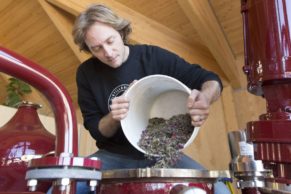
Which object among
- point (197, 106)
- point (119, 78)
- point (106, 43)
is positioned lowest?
point (197, 106)

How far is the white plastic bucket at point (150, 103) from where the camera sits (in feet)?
3.34

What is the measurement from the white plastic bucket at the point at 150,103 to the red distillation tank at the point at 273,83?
1.61 ft

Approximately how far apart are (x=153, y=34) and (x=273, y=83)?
2.55m

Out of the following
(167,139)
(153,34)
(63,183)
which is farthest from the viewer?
(153,34)

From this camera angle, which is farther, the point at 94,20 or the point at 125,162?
the point at 94,20

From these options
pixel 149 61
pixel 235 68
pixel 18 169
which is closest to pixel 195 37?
pixel 235 68

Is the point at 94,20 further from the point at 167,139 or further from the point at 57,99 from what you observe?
the point at 57,99

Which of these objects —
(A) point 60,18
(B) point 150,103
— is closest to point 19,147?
(B) point 150,103

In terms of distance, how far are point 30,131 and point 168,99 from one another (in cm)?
49

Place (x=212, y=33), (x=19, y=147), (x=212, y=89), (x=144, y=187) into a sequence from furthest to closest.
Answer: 1. (x=212, y=33)
2. (x=212, y=89)
3. (x=19, y=147)
4. (x=144, y=187)

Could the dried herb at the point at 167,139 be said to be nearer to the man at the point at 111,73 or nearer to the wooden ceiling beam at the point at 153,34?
the man at the point at 111,73

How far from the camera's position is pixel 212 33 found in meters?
2.78

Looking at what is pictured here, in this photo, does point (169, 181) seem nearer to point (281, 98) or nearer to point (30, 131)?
point (281, 98)

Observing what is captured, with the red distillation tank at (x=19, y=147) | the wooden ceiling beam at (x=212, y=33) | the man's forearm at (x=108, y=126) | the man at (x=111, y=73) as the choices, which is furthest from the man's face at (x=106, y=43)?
the wooden ceiling beam at (x=212, y=33)
